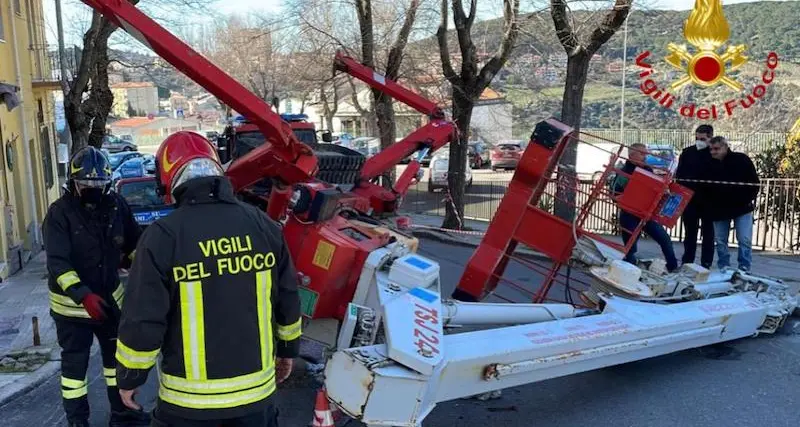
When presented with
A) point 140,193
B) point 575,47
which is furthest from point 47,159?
point 575,47

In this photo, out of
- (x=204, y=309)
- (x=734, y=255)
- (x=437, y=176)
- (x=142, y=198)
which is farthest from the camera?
(x=437, y=176)

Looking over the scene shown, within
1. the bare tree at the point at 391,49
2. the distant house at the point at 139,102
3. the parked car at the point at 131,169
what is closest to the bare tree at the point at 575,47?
the bare tree at the point at 391,49

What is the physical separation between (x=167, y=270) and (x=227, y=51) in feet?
→ 145

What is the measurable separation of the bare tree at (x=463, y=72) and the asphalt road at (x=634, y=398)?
8112 millimetres

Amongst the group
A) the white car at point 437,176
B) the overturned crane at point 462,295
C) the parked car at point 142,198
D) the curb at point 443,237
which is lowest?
the white car at point 437,176

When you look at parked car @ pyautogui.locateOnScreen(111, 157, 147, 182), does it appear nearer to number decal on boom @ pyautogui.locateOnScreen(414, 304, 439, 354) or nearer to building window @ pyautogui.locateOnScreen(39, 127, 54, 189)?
building window @ pyautogui.locateOnScreen(39, 127, 54, 189)

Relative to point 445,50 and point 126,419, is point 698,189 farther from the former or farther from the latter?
point 445,50

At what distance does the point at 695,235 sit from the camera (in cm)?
806

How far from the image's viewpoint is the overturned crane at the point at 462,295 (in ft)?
11.9

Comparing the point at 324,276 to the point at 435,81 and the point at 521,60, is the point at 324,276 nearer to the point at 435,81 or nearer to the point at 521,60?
the point at 435,81

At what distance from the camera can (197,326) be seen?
271 centimetres

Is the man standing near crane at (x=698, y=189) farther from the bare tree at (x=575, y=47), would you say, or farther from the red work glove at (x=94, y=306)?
the red work glove at (x=94, y=306)

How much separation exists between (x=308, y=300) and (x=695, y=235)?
17.4 ft

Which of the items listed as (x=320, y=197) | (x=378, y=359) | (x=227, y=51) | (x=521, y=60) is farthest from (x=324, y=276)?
(x=227, y=51)
